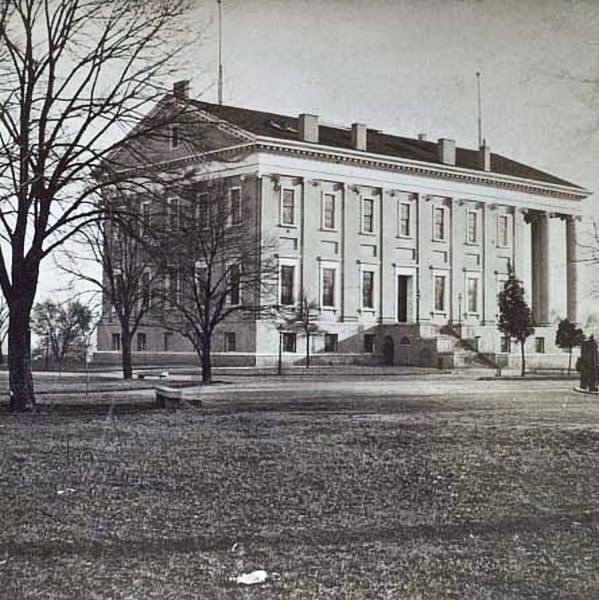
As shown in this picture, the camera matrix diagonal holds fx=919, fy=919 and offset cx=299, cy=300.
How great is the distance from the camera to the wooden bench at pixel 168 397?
34.4 ft

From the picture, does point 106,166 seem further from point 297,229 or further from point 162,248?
point 297,229

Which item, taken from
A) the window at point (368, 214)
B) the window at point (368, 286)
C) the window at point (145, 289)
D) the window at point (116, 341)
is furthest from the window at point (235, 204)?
the window at point (368, 214)

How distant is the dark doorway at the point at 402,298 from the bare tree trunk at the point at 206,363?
3.46 meters

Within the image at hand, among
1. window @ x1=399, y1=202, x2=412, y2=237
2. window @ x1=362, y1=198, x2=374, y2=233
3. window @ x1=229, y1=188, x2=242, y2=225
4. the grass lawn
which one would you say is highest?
window @ x1=362, y1=198, x2=374, y2=233

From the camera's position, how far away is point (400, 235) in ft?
55.6

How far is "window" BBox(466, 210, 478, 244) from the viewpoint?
351 inches

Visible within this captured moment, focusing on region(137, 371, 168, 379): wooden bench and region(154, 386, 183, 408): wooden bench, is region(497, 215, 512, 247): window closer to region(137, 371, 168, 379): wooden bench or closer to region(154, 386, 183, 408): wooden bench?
region(154, 386, 183, 408): wooden bench

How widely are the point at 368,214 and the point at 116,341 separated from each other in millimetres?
9237

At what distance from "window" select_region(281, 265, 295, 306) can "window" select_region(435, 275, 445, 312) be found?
116 inches

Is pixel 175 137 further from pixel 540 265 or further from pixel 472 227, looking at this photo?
pixel 540 265

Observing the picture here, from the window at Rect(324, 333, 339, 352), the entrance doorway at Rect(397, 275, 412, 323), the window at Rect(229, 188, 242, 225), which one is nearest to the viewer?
the window at Rect(229, 188, 242, 225)

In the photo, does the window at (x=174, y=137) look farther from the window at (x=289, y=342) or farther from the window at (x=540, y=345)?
the window at (x=540, y=345)

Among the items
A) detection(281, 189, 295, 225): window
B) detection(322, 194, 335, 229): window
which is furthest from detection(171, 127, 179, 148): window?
detection(322, 194, 335, 229): window

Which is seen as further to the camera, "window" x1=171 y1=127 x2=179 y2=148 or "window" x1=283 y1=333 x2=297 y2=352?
"window" x1=283 y1=333 x2=297 y2=352
